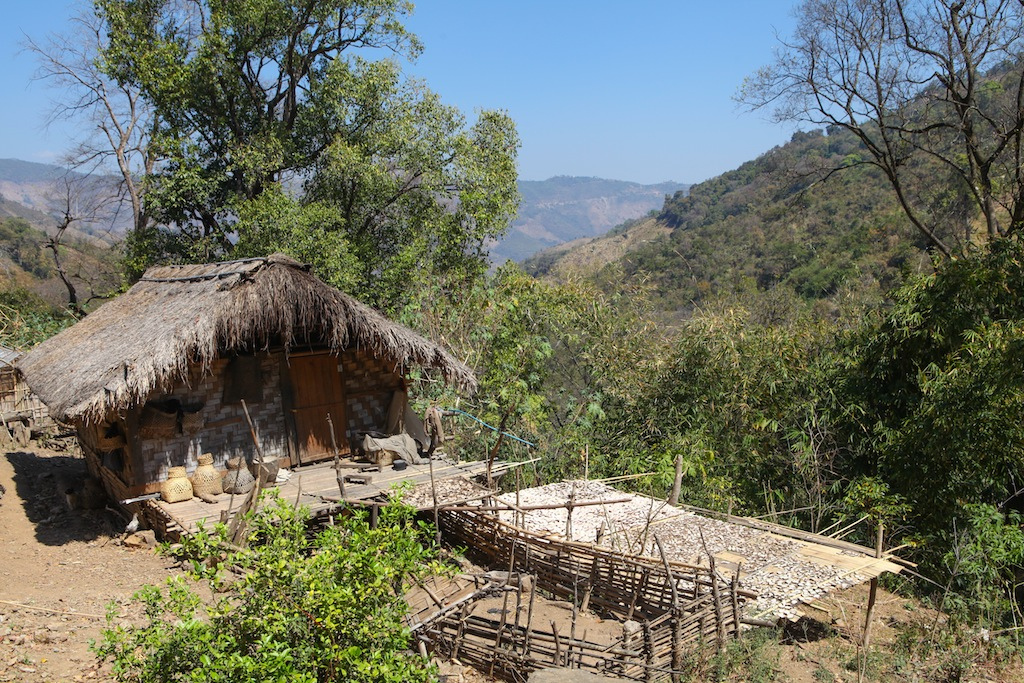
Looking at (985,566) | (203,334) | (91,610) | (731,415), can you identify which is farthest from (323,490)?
(985,566)

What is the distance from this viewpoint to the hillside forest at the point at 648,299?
8.10 meters

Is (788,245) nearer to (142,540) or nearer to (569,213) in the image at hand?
(142,540)

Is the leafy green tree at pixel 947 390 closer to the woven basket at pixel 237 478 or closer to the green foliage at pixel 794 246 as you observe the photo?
the green foliage at pixel 794 246

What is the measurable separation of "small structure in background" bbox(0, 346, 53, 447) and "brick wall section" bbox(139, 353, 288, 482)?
5.90 meters

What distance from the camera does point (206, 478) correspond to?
28.0 ft

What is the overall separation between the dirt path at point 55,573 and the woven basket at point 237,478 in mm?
1058

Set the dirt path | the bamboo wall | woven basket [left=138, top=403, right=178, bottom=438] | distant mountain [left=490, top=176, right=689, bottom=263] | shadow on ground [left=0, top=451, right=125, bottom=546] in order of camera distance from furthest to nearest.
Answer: distant mountain [left=490, top=176, right=689, bottom=263] < shadow on ground [left=0, top=451, right=125, bottom=546] < woven basket [left=138, top=403, right=178, bottom=438] < the bamboo wall < the dirt path

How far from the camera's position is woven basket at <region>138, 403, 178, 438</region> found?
8.21m

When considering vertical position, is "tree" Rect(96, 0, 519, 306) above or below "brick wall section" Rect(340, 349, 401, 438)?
above

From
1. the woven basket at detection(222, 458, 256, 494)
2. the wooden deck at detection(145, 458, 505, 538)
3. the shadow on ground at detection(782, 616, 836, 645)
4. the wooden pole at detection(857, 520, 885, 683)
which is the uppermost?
the woven basket at detection(222, 458, 256, 494)

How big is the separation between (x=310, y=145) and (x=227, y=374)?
769cm

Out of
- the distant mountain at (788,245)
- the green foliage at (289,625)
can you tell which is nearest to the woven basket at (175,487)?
the green foliage at (289,625)

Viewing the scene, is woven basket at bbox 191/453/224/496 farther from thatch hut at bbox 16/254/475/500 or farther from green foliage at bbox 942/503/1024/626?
green foliage at bbox 942/503/1024/626

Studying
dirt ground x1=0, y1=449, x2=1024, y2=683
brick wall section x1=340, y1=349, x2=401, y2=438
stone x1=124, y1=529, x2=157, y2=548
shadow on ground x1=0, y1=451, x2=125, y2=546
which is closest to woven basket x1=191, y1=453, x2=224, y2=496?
stone x1=124, y1=529, x2=157, y2=548
